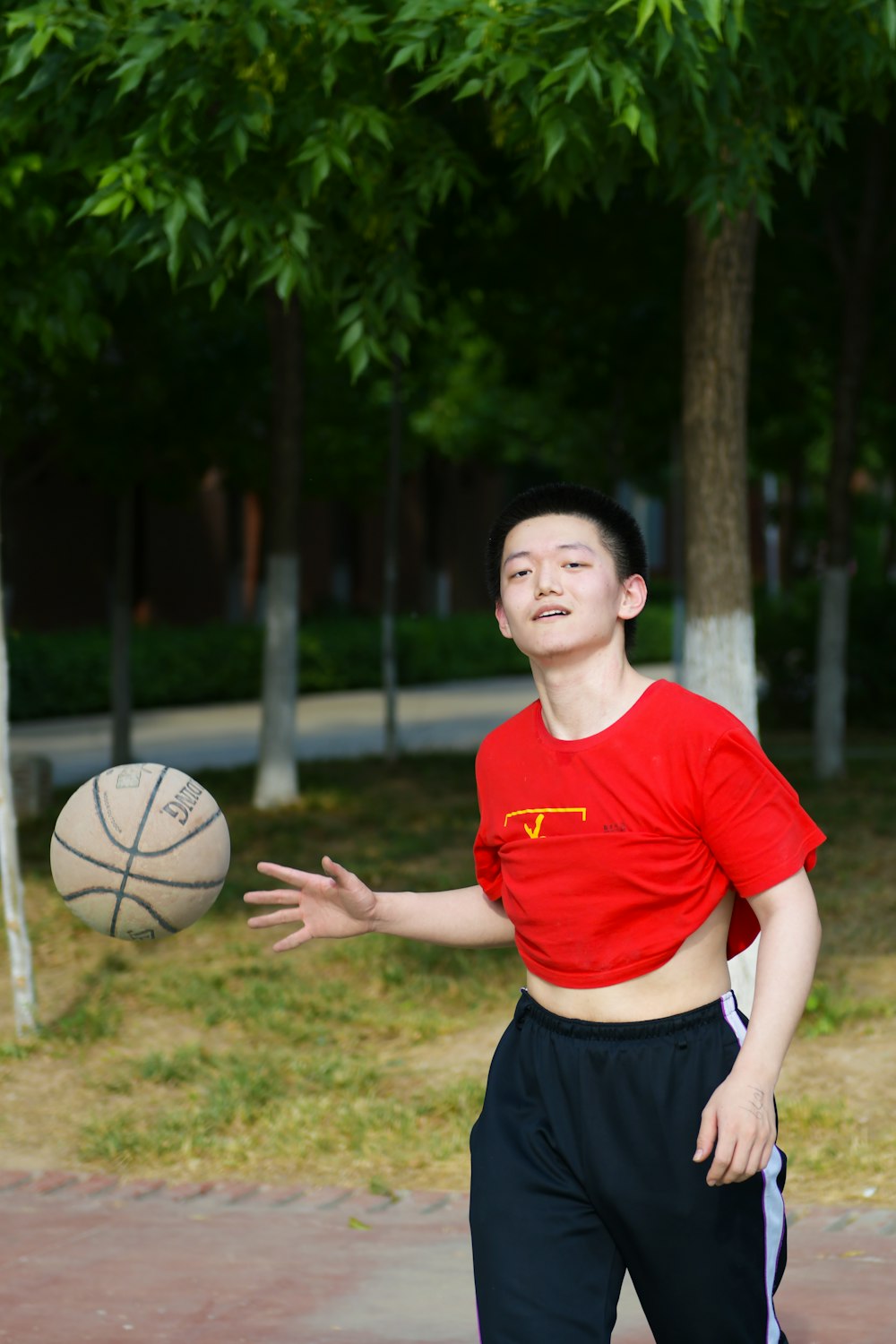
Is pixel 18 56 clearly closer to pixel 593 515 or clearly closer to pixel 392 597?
pixel 593 515

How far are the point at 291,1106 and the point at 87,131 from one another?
4.09 m

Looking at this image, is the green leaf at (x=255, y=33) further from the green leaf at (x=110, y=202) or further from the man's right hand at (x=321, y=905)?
the man's right hand at (x=321, y=905)

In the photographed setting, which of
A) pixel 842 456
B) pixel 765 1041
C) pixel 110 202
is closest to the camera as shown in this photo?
pixel 765 1041

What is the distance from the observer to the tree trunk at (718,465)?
8008mm

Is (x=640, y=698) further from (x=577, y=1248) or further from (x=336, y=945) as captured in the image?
(x=336, y=945)

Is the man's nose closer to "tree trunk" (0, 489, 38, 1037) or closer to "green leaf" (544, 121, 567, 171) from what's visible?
"green leaf" (544, 121, 567, 171)

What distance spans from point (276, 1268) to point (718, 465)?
4283 mm

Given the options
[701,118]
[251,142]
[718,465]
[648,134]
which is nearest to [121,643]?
[718,465]

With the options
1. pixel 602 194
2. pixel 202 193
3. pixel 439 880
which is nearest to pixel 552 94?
pixel 602 194

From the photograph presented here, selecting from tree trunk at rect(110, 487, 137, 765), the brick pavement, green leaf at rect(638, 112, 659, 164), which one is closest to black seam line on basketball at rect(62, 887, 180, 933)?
the brick pavement

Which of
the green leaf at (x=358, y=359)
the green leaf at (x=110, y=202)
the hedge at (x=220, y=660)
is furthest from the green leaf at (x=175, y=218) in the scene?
the hedge at (x=220, y=660)

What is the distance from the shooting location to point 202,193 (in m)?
6.73

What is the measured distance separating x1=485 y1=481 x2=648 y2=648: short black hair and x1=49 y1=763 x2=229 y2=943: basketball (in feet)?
4.99

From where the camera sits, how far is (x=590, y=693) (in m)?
3.12
